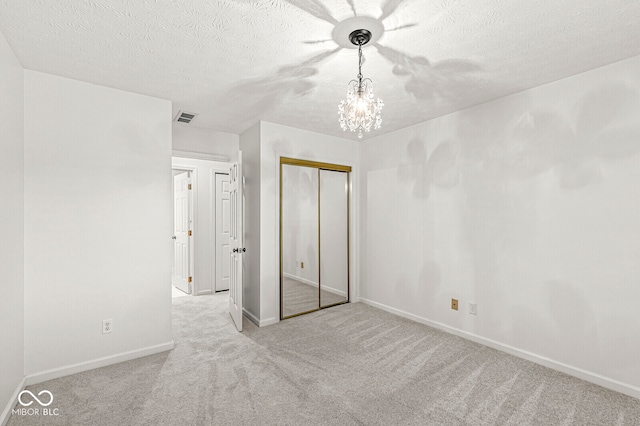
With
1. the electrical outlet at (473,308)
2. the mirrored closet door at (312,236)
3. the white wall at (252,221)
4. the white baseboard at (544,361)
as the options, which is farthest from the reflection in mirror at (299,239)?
the electrical outlet at (473,308)

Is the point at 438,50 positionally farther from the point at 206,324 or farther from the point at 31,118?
the point at 206,324

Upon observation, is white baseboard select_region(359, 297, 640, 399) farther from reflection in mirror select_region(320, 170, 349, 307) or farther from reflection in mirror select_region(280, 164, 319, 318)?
reflection in mirror select_region(280, 164, 319, 318)

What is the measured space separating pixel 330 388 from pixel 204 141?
3.34 m

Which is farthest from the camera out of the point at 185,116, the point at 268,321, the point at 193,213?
the point at 193,213

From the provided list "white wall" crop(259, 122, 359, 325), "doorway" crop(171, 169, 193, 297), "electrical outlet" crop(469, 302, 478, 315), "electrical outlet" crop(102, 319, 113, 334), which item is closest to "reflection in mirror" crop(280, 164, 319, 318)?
"white wall" crop(259, 122, 359, 325)

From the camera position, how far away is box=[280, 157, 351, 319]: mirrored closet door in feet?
13.1

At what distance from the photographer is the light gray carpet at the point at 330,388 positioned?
2027 mm

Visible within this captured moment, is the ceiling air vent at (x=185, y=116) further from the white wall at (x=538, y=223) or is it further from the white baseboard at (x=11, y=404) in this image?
the white baseboard at (x=11, y=404)

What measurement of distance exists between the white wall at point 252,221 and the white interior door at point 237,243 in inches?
8.1

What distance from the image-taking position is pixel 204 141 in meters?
4.16

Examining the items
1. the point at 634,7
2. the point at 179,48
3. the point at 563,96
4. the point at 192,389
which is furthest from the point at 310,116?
the point at 192,389

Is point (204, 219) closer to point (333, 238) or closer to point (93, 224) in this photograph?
point (333, 238)

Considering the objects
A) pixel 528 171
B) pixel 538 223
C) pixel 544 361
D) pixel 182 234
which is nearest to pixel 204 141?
pixel 182 234

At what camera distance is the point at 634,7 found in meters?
1.70
